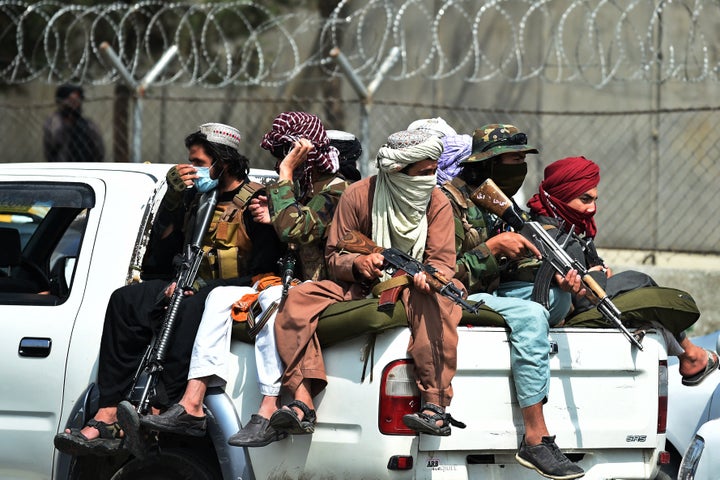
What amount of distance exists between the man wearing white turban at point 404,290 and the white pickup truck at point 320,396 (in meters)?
0.08

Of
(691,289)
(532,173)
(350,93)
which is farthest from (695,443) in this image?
(350,93)

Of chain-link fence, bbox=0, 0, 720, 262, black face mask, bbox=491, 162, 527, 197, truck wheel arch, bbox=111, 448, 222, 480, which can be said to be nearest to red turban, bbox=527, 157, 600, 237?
black face mask, bbox=491, 162, 527, 197

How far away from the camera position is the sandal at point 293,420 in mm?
4195

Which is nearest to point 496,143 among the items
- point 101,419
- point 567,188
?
point 567,188

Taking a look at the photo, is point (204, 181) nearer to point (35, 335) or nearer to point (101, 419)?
point (35, 335)

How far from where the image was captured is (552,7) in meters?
11.6

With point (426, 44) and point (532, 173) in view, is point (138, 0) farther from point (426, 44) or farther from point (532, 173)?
point (532, 173)

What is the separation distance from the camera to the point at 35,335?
496 centimetres

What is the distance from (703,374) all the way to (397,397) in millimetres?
1641

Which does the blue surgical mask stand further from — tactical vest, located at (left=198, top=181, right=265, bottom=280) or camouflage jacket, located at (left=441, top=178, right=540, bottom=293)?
camouflage jacket, located at (left=441, top=178, right=540, bottom=293)

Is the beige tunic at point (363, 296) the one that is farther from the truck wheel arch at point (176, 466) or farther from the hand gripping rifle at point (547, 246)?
the truck wheel arch at point (176, 466)

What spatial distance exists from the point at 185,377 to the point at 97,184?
1123mm

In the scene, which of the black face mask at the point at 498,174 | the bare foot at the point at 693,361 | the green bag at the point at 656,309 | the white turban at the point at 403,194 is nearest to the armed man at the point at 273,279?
the white turban at the point at 403,194

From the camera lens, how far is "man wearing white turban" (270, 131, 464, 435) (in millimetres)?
4191
